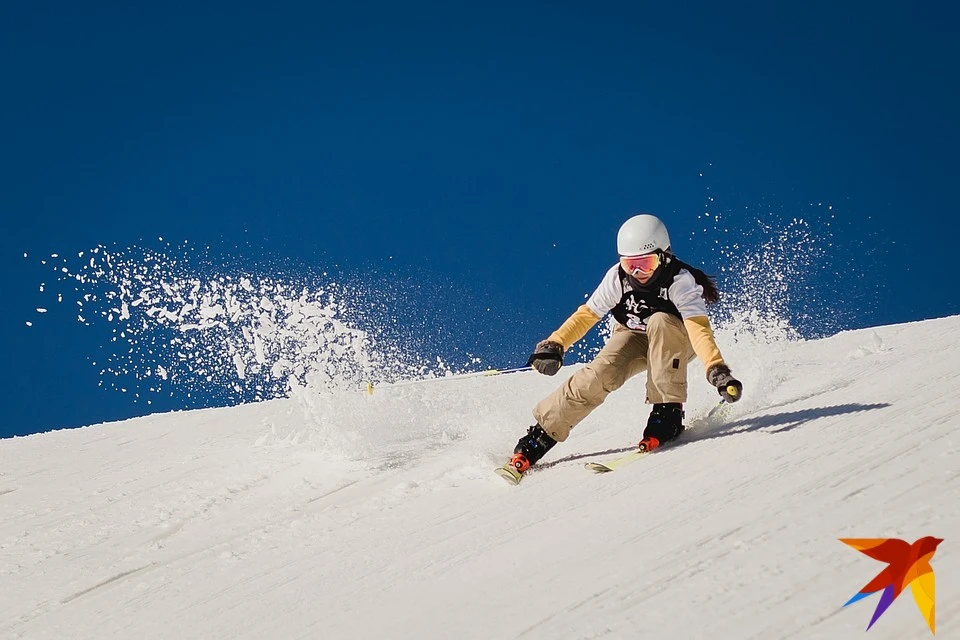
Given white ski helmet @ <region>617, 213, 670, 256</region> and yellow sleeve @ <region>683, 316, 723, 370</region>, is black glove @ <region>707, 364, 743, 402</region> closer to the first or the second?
yellow sleeve @ <region>683, 316, 723, 370</region>

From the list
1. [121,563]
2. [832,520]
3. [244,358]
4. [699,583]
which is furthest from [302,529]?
[244,358]

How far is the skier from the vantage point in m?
4.03

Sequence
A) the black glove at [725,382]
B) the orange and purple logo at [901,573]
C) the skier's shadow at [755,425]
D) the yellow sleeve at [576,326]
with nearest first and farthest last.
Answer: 1. the orange and purple logo at [901,573]
2. the black glove at [725,382]
3. the skier's shadow at [755,425]
4. the yellow sleeve at [576,326]

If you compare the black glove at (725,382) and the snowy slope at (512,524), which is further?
the black glove at (725,382)

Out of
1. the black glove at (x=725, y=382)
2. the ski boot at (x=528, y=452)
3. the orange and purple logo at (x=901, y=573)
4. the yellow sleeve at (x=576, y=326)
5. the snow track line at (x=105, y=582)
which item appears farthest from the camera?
the yellow sleeve at (x=576, y=326)

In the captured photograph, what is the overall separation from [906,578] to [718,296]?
2585mm

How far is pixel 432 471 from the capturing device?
4.41 metres

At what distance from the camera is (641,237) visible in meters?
4.13

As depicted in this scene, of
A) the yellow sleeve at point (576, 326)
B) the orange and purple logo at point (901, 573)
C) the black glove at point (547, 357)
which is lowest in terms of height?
the orange and purple logo at point (901, 573)

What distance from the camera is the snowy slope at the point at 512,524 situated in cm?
217

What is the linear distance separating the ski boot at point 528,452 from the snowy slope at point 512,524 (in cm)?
8

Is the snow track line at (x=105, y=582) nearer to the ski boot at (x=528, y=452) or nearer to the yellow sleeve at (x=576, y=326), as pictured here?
the ski boot at (x=528, y=452)

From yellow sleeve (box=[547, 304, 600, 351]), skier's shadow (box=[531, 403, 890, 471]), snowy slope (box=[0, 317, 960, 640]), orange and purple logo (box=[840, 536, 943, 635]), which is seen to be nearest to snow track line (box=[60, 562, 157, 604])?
snowy slope (box=[0, 317, 960, 640])

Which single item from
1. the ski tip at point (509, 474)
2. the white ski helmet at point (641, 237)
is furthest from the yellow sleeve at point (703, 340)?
the ski tip at point (509, 474)
